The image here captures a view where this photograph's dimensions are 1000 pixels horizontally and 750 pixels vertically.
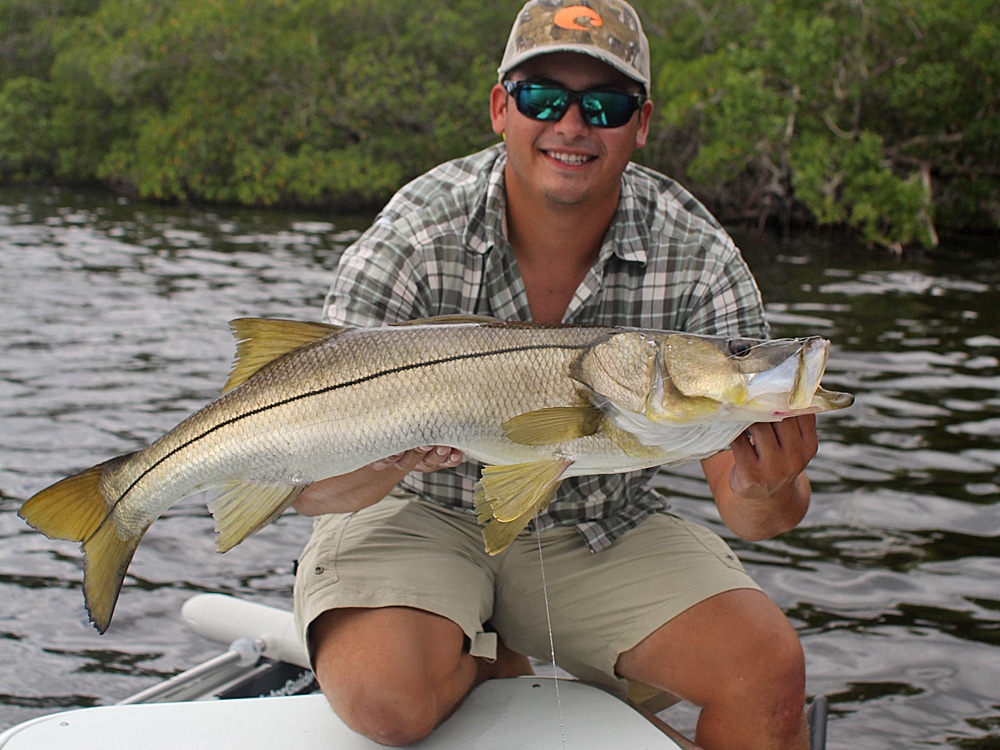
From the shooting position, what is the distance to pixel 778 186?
22609 mm

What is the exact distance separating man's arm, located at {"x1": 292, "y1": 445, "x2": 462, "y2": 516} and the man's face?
3.35 ft

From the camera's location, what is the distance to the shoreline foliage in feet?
71.7

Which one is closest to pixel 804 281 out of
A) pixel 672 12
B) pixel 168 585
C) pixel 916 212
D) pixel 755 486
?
pixel 916 212

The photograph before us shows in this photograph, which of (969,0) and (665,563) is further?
(969,0)

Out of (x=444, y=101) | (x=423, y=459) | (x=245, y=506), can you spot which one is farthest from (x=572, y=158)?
(x=444, y=101)

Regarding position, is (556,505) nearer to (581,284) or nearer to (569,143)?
(581,284)

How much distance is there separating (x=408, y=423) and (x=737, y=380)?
0.86 meters

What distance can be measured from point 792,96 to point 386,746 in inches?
879

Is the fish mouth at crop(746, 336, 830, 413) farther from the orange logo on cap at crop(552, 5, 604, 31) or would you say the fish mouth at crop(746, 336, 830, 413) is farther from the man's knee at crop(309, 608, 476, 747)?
the orange logo on cap at crop(552, 5, 604, 31)

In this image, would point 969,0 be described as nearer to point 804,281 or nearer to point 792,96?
point 792,96

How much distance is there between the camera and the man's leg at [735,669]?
2.98m

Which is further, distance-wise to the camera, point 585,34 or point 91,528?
point 585,34

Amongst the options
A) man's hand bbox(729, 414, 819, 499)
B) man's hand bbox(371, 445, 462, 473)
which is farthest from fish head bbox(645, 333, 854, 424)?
man's hand bbox(371, 445, 462, 473)

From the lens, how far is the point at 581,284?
3480 mm
